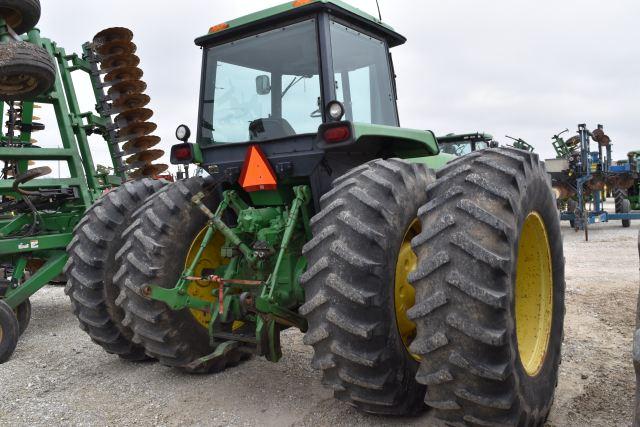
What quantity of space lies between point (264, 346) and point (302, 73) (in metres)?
1.74

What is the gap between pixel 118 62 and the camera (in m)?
6.93

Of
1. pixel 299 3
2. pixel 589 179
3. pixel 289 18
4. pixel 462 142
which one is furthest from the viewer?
pixel 589 179

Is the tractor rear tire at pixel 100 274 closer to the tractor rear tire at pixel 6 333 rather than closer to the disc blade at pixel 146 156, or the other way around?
the tractor rear tire at pixel 6 333

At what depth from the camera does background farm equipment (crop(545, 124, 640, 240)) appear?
47.1ft

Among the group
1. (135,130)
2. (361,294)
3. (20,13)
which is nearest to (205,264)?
(361,294)

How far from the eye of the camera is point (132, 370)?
432 cm

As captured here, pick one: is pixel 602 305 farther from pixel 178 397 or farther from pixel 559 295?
pixel 178 397

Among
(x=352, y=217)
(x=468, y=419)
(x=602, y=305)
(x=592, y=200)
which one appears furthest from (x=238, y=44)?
(x=592, y=200)

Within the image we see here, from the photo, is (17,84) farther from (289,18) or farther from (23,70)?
(289,18)

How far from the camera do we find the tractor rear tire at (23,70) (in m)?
4.74

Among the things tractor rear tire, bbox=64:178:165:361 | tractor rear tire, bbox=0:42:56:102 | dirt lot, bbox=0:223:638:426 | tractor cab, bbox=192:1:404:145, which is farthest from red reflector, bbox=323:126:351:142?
tractor rear tire, bbox=0:42:56:102

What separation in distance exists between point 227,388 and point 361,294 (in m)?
1.64

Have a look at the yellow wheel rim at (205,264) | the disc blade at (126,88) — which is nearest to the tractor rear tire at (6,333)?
the yellow wheel rim at (205,264)

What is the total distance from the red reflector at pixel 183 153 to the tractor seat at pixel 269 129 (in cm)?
48
